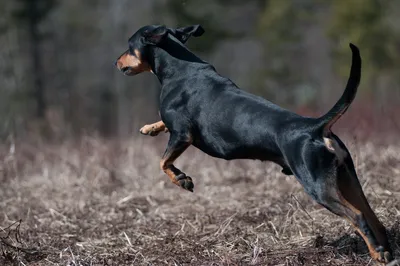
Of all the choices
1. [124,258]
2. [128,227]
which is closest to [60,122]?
[128,227]

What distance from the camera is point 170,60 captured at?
6.10 metres

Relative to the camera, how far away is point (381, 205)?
21.8 feet

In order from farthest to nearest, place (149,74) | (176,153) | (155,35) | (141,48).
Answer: (149,74), (141,48), (155,35), (176,153)

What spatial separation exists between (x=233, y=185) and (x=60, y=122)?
9.86 metres

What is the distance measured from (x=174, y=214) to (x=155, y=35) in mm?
2154

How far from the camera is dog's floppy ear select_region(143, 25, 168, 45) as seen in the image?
607 cm

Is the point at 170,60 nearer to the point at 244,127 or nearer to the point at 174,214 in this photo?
the point at 244,127

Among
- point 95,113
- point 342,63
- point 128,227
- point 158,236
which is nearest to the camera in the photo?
point 158,236

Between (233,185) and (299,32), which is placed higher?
(233,185)

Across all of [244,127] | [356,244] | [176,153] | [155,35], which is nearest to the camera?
[244,127]

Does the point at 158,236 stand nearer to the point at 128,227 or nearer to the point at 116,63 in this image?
the point at 128,227

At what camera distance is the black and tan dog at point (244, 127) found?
471 centimetres

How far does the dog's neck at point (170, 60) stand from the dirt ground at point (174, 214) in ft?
4.52

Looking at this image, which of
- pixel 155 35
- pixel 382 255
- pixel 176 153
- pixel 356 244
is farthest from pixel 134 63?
pixel 382 255
